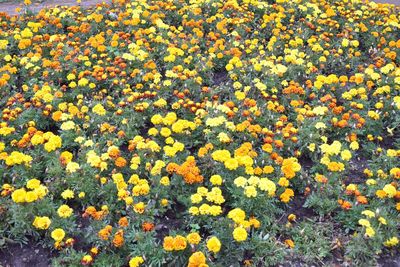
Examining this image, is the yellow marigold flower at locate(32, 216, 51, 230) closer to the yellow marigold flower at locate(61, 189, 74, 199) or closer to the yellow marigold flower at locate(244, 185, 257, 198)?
the yellow marigold flower at locate(61, 189, 74, 199)

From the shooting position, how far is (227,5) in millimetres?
8727

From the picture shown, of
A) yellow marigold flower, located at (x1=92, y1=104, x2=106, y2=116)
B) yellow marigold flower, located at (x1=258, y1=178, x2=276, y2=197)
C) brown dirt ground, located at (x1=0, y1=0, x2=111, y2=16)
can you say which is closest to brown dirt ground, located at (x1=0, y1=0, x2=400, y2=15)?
brown dirt ground, located at (x1=0, y1=0, x2=111, y2=16)

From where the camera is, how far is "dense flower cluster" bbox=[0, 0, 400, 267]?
4340 millimetres

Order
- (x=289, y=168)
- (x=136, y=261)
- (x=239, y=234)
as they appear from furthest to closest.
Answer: (x=289, y=168), (x=239, y=234), (x=136, y=261)

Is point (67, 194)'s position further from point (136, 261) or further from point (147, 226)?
point (136, 261)

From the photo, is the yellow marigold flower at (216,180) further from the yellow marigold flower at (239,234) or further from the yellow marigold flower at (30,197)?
the yellow marigold flower at (30,197)

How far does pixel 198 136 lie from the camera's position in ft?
18.9

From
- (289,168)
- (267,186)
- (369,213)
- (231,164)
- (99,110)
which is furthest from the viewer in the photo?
(99,110)

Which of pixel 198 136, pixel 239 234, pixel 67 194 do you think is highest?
pixel 239 234

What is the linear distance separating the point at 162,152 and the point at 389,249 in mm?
2699

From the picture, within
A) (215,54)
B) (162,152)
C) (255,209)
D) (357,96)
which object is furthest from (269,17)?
(255,209)

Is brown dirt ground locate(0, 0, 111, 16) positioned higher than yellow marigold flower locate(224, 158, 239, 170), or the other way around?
yellow marigold flower locate(224, 158, 239, 170)

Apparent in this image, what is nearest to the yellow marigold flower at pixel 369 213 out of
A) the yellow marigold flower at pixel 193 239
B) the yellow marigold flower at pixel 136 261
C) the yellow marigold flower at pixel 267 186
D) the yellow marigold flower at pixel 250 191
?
the yellow marigold flower at pixel 267 186

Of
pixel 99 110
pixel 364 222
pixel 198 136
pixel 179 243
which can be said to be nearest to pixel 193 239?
pixel 179 243
